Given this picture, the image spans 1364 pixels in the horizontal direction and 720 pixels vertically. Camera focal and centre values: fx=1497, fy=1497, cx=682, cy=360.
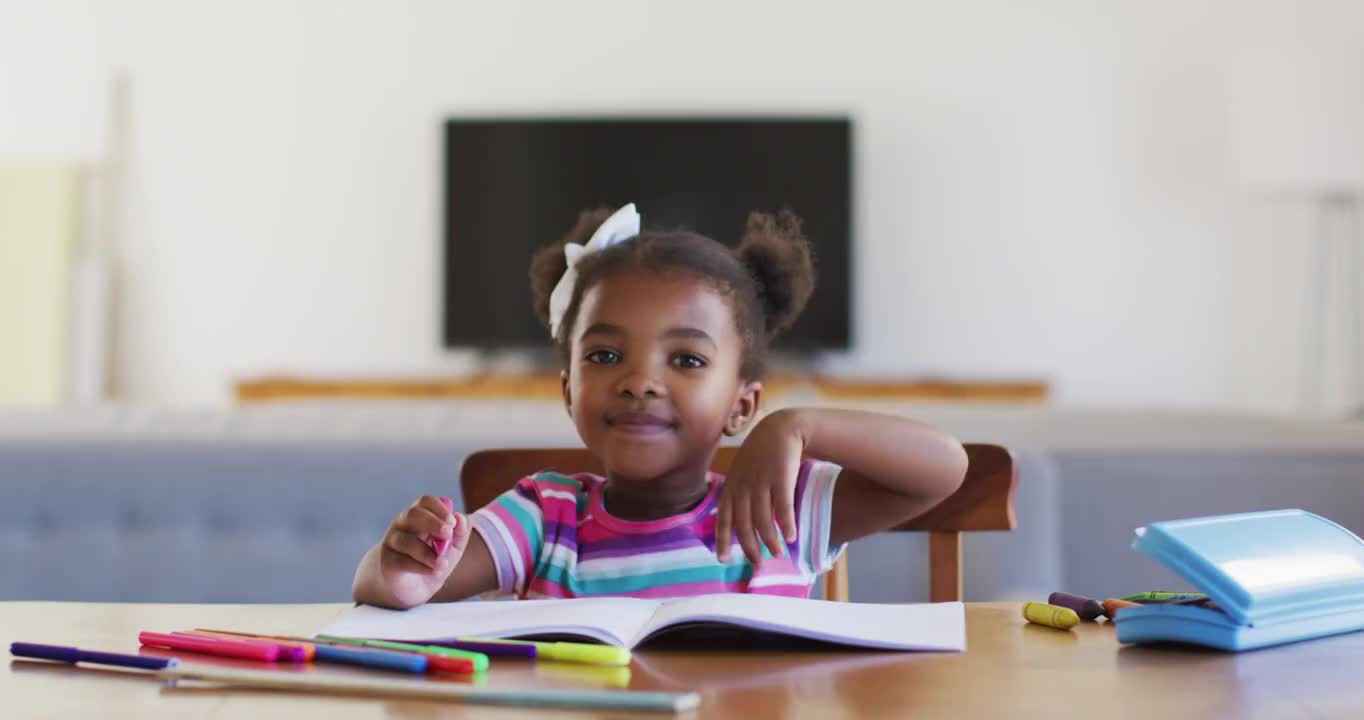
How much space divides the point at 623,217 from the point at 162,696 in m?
0.66

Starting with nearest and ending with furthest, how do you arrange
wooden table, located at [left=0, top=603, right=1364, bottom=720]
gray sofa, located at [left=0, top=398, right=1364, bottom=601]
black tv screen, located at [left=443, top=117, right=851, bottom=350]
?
wooden table, located at [left=0, top=603, right=1364, bottom=720], gray sofa, located at [left=0, top=398, right=1364, bottom=601], black tv screen, located at [left=443, top=117, right=851, bottom=350]

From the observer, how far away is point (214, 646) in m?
0.71

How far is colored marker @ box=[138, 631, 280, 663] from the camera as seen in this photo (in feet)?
2.28

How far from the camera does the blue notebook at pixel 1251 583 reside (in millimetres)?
740

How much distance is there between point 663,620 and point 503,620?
0.29ft

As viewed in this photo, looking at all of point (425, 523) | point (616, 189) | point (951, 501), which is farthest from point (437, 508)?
point (616, 189)

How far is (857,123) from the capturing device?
5.35m

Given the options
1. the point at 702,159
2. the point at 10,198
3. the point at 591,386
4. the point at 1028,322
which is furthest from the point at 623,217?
the point at 10,198

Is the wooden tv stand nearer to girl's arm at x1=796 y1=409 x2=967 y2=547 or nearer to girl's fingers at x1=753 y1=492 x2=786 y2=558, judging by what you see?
girl's arm at x1=796 y1=409 x2=967 y2=547

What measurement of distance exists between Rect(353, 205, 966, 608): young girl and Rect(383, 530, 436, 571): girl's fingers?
111 millimetres

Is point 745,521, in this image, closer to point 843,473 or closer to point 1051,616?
point 1051,616

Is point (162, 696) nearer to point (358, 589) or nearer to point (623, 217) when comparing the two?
point (358, 589)

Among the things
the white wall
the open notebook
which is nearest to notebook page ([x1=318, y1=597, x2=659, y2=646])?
the open notebook

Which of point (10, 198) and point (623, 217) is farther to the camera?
point (10, 198)
